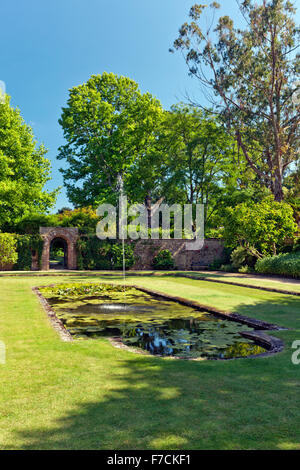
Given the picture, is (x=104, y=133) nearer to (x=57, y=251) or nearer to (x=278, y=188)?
(x=278, y=188)

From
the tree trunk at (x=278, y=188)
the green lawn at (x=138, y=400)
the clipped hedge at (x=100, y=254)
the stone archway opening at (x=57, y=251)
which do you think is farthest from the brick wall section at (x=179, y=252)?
the green lawn at (x=138, y=400)

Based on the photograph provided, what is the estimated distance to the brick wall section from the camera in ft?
105

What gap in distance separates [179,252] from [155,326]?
24.0 metres

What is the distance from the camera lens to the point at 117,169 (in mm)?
35500

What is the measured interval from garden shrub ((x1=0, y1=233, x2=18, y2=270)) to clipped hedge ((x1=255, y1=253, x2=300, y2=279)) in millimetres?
18113

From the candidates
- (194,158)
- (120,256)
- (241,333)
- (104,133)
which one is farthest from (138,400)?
(104,133)

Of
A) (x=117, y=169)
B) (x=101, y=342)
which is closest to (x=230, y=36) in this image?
(x=117, y=169)

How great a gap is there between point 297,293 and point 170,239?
19316 mm

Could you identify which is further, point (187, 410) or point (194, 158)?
point (194, 158)

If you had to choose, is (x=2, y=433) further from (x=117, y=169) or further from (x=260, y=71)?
(x=117, y=169)

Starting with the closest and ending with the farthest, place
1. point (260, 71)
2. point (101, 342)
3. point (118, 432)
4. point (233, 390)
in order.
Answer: point (118, 432)
point (233, 390)
point (101, 342)
point (260, 71)

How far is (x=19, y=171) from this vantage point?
116 feet

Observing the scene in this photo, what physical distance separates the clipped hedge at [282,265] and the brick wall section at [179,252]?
337 inches

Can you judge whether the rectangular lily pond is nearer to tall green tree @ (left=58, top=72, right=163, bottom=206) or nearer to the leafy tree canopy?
the leafy tree canopy
